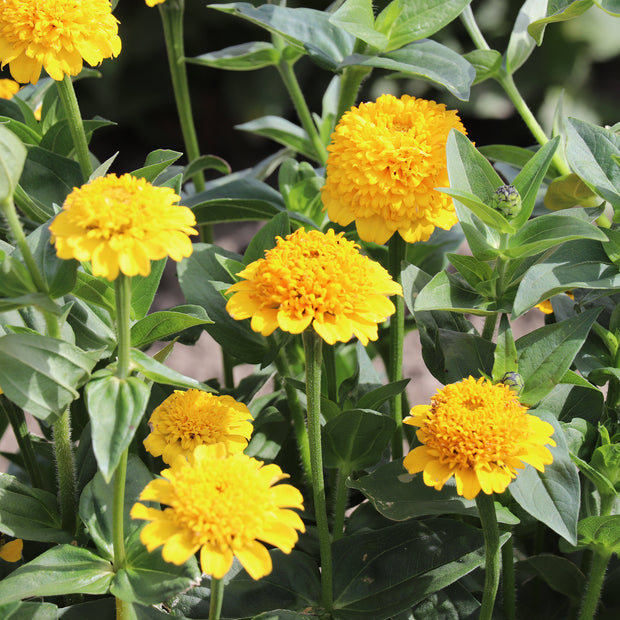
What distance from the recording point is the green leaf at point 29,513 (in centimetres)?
66

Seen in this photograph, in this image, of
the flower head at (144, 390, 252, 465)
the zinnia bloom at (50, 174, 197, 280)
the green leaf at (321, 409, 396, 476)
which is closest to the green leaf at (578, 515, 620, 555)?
the green leaf at (321, 409, 396, 476)

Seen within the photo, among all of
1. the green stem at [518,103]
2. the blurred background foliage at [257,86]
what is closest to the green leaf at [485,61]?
the green stem at [518,103]

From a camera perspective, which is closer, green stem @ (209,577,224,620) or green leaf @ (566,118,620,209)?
green stem @ (209,577,224,620)

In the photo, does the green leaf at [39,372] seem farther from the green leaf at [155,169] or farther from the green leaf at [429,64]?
the green leaf at [429,64]

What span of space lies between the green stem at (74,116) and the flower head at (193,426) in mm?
279

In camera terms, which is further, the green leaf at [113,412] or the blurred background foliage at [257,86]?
the blurred background foliage at [257,86]

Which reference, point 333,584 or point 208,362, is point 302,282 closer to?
point 333,584

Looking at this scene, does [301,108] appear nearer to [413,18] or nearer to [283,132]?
[283,132]

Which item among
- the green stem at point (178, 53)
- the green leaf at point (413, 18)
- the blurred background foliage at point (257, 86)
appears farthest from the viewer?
the blurred background foliage at point (257, 86)

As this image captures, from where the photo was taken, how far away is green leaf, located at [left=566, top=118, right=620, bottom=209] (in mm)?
704

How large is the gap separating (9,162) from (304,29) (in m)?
0.42

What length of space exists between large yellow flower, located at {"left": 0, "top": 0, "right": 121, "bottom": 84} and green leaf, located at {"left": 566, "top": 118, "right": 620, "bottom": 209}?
423 millimetres

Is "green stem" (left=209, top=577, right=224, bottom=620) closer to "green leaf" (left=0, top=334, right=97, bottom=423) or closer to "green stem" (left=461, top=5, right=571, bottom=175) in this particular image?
Answer: "green leaf" (left=0, top=334, right=97, bottom=423)

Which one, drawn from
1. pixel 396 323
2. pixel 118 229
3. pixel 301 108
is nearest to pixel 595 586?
pixel 396 323
